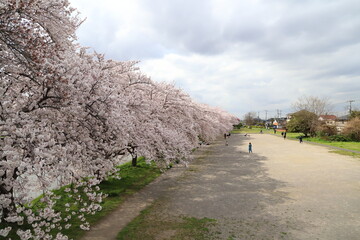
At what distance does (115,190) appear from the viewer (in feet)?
44.8

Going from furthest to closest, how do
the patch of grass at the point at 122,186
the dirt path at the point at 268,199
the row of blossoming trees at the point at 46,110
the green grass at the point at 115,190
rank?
the patch of grass at the point at 122,186 → the green grass at the point at 115,190 → the dirt path at the point at 268,199 → the row of blossoming trees at the point at 46,110

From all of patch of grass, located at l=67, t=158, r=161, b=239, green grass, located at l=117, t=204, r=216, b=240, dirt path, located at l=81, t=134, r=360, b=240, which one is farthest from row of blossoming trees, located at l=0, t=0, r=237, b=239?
dirt path, located at l=81, t=134, r=360, b=240

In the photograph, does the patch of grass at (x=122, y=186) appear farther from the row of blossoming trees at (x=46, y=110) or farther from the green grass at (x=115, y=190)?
the row of blossoming trees at (x=46, y=110)

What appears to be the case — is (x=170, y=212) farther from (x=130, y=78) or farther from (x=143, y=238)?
(x=130, y=78)

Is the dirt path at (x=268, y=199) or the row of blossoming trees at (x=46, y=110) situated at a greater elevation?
the row of blossoming trees at (x=46, y=110)

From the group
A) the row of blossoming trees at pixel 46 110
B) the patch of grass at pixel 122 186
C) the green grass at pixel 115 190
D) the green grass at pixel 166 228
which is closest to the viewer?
the row of blossoming trees at pixel 46 110

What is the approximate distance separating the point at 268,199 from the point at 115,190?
8.78 m

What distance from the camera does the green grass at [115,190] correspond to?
352 inches

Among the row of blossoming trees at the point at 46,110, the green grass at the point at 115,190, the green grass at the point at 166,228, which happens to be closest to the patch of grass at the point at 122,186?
the green grass at the point at 115,190

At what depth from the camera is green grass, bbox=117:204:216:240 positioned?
8.24m

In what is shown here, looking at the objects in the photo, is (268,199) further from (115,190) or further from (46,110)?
(46,110)

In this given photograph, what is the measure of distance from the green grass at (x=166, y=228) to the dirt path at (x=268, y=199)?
517mm

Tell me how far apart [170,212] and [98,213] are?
10.7ft

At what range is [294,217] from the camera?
989 centimetres
